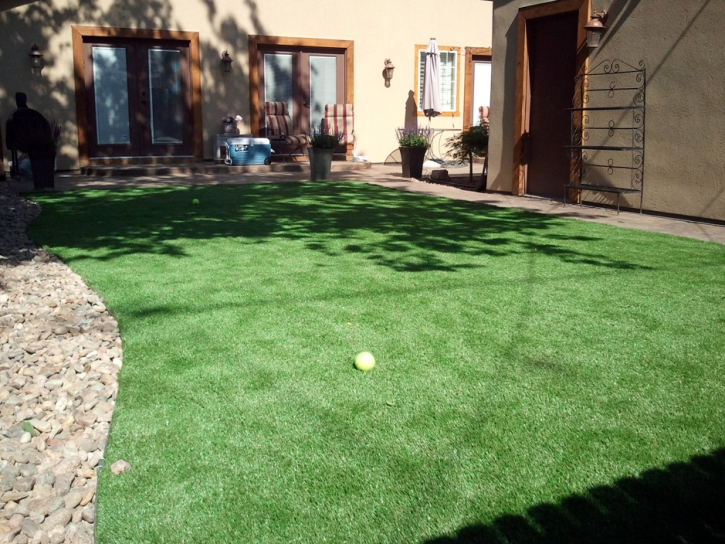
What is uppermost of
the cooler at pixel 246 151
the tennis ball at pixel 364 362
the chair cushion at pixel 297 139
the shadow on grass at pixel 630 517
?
the chair cushion at pixel 297 139

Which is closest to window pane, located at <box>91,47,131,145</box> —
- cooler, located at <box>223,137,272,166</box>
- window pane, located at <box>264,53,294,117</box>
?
cooler, located at <box>223,137,272,166</box>

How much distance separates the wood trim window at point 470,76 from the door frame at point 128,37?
5528 millimetres

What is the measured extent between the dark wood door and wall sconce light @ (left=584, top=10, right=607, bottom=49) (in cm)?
58

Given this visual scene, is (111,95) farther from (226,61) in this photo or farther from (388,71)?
(388,71)

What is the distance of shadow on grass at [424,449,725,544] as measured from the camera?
189 cm

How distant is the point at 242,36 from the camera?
13.5m

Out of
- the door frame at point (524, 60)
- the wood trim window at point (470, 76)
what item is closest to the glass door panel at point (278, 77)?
the wood trim window at point (470, 76)

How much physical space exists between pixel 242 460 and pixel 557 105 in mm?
7389

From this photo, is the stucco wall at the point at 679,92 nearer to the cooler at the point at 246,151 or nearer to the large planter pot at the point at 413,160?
the large planter pot at the point at 413,160

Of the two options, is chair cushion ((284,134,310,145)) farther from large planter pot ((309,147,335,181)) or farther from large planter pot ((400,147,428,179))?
large planter pot ((400,147,428,179))

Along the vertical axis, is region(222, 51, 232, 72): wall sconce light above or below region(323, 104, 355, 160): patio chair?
above

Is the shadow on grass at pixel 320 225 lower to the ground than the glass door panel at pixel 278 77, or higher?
lower

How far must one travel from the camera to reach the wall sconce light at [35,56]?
12070 mm

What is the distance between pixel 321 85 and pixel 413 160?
392 centimetres
